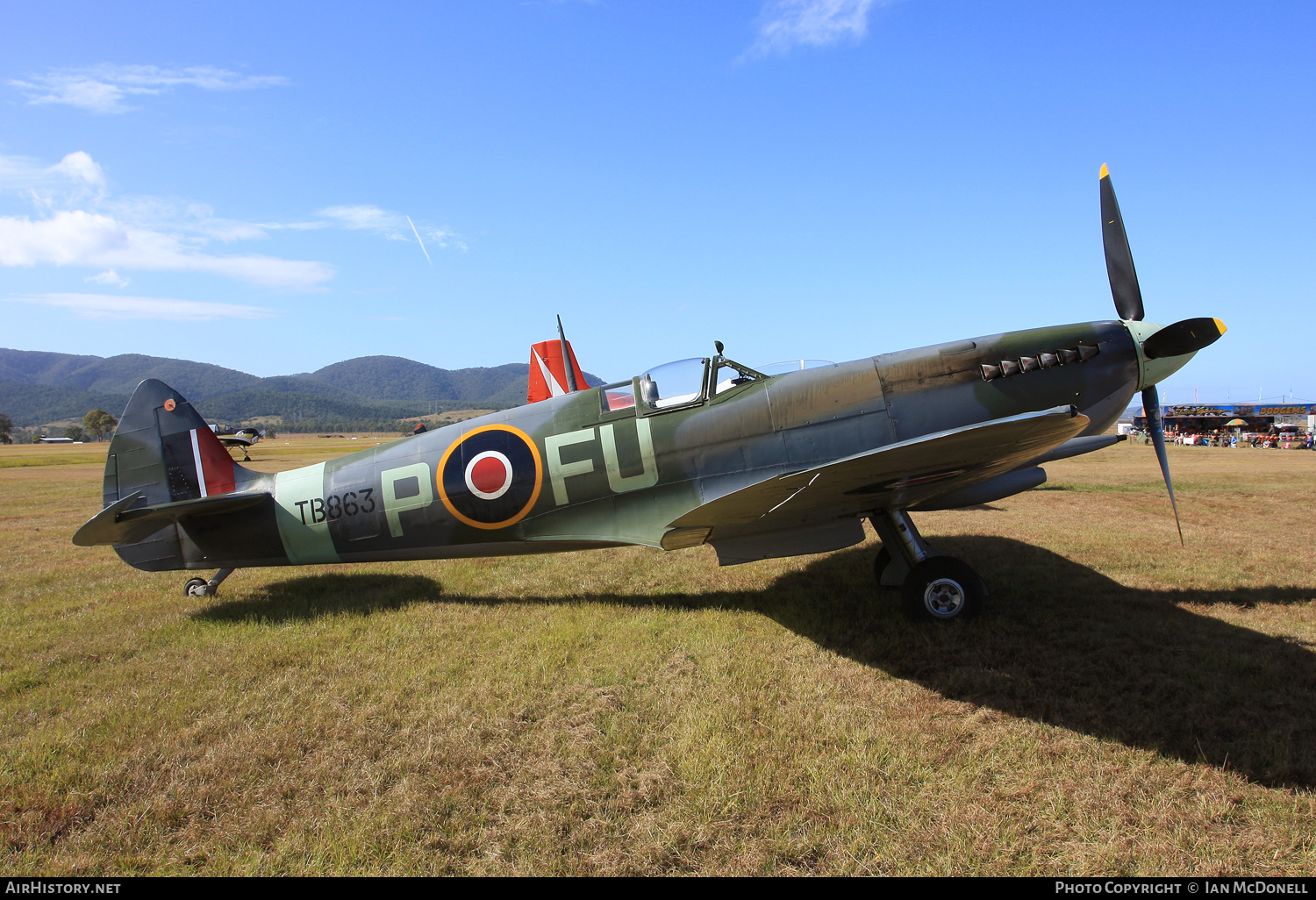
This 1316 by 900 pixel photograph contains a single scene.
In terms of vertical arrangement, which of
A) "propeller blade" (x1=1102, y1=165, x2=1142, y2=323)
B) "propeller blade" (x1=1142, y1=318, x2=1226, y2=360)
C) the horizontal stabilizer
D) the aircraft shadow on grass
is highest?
"propeller blade" (x1=1102, y1=165, x2=1142, y2=323)

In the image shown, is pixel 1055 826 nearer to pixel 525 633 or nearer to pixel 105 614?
pixel 525 633

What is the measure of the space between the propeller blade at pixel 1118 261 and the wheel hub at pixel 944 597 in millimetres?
2646

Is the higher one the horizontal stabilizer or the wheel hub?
the horizontal stabilizer

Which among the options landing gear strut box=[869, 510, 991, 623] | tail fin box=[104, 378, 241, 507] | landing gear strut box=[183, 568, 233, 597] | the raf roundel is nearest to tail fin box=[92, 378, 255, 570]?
tail fin box=[104, 378, 241, 507]

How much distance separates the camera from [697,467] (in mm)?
4891

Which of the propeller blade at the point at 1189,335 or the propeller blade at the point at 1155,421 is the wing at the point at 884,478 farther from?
the propeller blade at the point at 1155,421

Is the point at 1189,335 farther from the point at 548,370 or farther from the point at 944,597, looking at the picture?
the point at 548,370

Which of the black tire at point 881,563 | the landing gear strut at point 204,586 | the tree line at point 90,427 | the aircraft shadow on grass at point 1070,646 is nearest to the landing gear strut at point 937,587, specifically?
the aircraft shadow on grass at point 1070,646

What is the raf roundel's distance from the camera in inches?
209

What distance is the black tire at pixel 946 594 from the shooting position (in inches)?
184

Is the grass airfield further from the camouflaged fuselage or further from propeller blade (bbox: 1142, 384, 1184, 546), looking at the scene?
propeller blade (bbox: 1142, 384, 1184, 546)

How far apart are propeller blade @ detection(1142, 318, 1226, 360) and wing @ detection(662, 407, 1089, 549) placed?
139cm

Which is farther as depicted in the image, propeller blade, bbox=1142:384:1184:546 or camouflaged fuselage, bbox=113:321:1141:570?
propeller blade, bbox=1142:384:1184:546

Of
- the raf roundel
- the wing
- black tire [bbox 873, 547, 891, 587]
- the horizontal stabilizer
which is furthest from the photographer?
black tire [bbox 873, 547, 891, 587]
